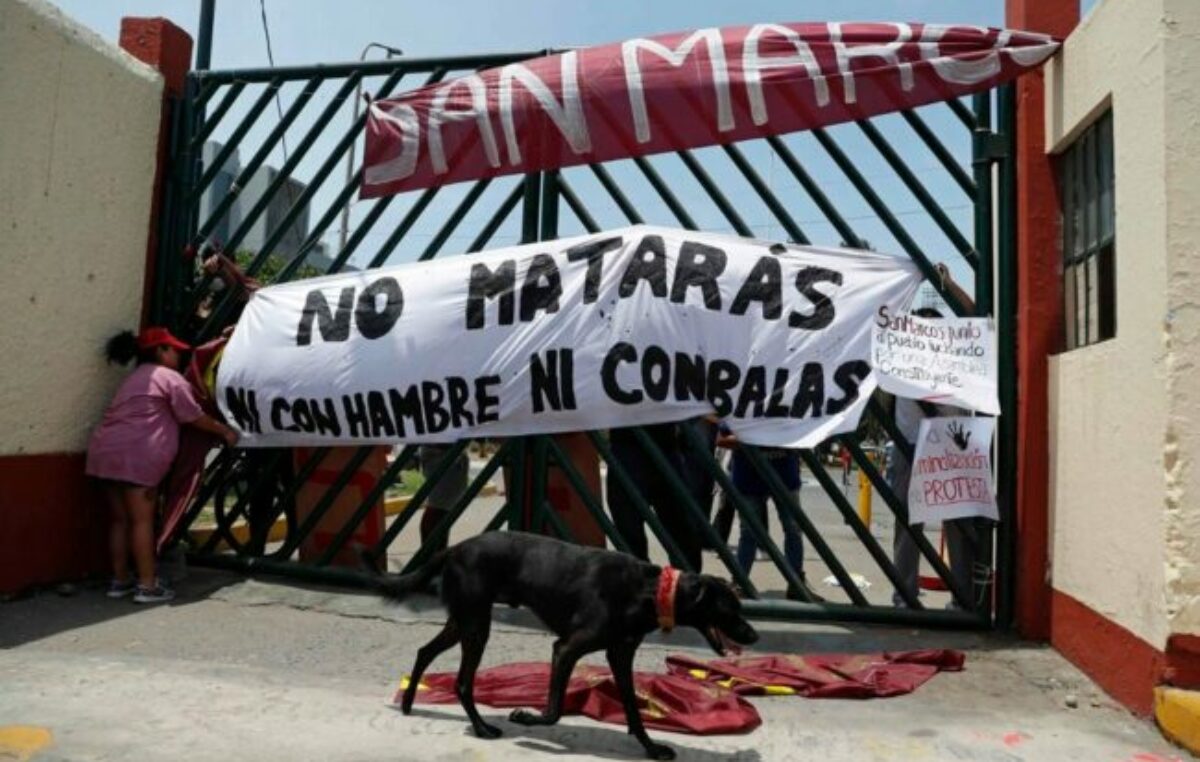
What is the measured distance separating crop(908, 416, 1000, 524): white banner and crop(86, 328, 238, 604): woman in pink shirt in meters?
4.51

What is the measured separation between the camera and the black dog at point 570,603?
11.6 ft

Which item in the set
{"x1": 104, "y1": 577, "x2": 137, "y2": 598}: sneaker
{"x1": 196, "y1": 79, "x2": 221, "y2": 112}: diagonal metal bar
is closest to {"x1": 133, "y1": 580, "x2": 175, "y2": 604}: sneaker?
{"x1": 104, "y1": 577, "x2": 137, "y2": 598}: sneaker

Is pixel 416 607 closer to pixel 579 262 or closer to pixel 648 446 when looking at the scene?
→ pixel 648 446

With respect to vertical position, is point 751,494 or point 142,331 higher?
point 142,331

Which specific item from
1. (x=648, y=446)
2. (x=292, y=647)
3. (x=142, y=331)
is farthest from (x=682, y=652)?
(x=142, y=331)

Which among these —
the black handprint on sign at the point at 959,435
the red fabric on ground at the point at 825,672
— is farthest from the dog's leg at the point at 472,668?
the black handprint on sign at the point at 959,435

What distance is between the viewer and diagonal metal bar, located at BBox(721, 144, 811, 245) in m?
5.61

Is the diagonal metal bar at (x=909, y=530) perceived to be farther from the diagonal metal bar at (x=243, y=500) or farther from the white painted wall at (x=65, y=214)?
the white painted wall at (x=65, y=214)

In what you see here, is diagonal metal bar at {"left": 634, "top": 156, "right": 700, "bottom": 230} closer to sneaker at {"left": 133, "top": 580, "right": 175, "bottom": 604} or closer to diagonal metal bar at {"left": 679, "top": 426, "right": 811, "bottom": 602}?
diagonal metal bar at {"left": 679, "top": 426, "right": 811, "bottom": 602}

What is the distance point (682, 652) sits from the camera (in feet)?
16.4

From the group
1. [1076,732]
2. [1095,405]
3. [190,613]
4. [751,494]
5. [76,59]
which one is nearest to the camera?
[1076,732]

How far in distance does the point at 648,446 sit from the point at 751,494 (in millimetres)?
1322

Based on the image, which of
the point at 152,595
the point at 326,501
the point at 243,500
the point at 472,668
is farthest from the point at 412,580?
the point at 243,500

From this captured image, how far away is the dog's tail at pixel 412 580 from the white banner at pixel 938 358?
2.67 meters
